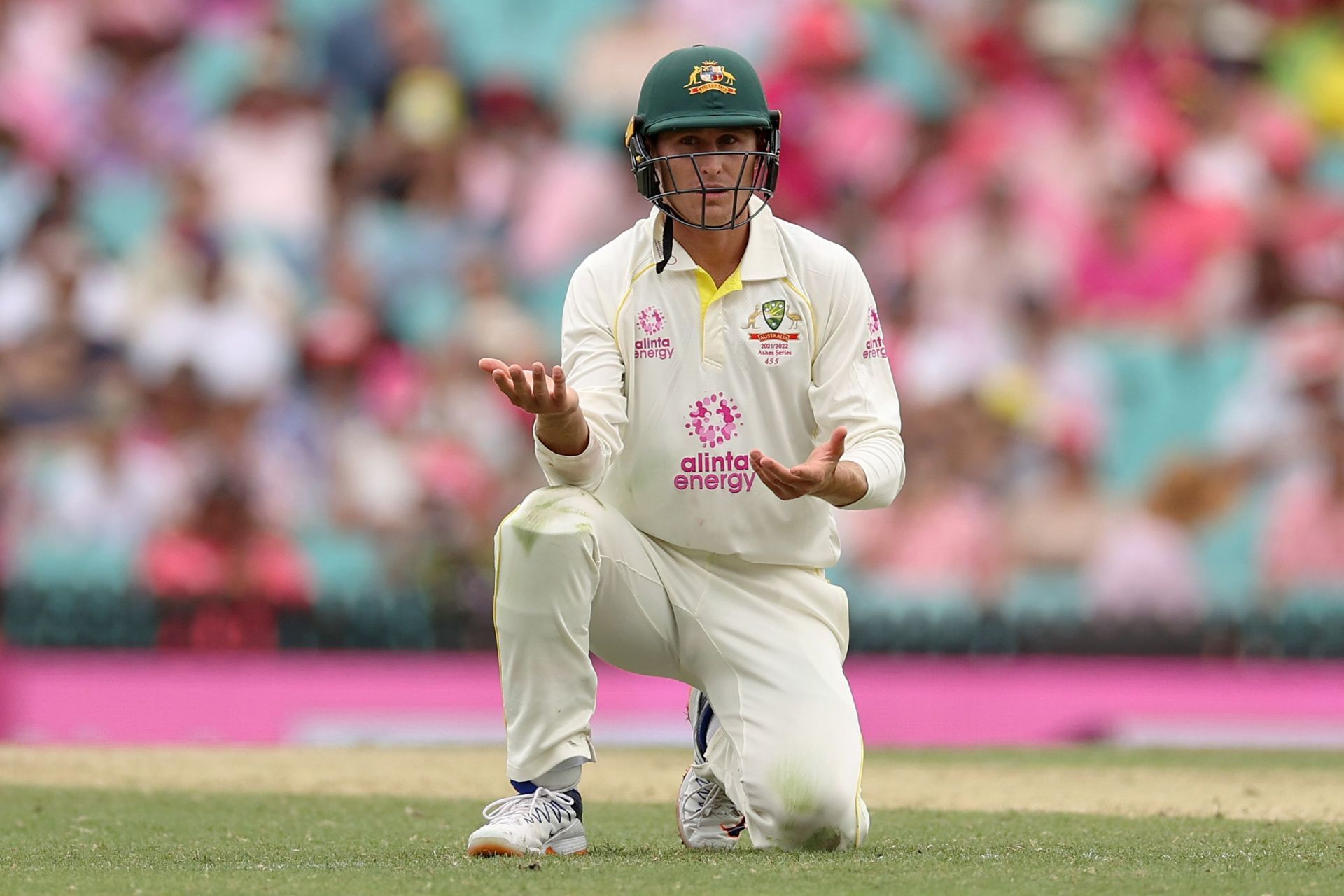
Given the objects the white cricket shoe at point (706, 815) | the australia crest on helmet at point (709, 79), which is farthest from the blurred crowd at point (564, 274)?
the australia crest on helmet at point (709, 79)

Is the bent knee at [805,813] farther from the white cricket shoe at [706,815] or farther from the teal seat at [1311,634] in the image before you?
the teal seat at [1311,634]

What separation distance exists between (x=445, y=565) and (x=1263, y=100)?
5161 mm

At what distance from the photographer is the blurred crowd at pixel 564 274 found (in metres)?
8.89

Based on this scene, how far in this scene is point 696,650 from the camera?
168 inches

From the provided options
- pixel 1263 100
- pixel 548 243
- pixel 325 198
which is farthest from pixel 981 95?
pixel 325 198

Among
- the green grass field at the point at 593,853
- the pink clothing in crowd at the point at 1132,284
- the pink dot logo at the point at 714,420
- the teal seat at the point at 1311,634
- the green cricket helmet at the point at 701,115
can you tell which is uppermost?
the pink clothing in crowd at the point at 1132,284

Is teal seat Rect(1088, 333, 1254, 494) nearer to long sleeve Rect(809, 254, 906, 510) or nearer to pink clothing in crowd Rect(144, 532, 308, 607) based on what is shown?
pink clothing in crowd Rect(144, 532, 308, 607)

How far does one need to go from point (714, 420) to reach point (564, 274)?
5922mm

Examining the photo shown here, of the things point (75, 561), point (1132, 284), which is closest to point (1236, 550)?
point (1132, 284)

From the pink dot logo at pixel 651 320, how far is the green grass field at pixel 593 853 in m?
1.09

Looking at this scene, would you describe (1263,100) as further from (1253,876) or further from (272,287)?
(1253,876)

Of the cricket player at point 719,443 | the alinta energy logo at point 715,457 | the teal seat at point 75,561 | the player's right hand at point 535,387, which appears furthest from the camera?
the teal seat at point 75,561

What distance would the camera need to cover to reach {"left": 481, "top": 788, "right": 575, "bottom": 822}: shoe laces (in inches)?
154

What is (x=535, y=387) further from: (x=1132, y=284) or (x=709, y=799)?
(x=1132, y=284)
